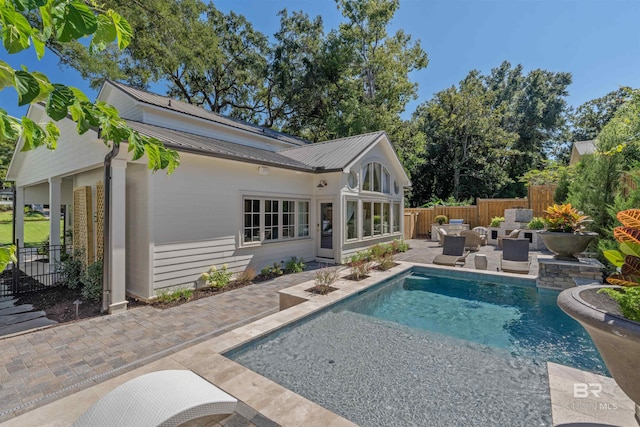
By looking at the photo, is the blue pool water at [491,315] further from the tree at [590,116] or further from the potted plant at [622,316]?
the tree at [590,116]

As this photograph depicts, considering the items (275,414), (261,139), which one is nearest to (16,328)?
(275,414)

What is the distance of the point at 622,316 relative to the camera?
200 centimetres

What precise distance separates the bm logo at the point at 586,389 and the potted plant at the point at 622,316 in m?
1.22

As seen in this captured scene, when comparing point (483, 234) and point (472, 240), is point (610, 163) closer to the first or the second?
point (472, 240)

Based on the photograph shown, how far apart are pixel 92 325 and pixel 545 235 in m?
9.74

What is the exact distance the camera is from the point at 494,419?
2928mm

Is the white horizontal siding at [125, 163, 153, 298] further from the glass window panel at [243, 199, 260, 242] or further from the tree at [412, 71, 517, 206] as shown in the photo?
the tree at [412, 71, 517, 206]

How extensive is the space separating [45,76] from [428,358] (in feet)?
16.1

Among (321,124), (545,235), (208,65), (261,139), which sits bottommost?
(545,235)

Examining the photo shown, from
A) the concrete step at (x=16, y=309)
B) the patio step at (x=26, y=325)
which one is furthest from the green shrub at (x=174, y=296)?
the concrete step at (x=16, y=309)

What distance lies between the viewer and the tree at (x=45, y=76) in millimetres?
1452

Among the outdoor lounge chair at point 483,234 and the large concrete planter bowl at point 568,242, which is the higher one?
the large concrete planter bowl at point 568,242

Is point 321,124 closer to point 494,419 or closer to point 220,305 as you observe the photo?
point 220,305

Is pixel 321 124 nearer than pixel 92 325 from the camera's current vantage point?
No
